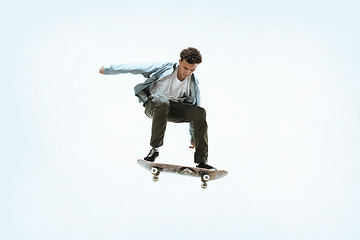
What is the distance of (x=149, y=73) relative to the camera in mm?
3092

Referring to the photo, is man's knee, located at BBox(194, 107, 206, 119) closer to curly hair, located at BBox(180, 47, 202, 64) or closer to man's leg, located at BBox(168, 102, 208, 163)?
man's leg, located at BBox(168, 102, 208, 163)

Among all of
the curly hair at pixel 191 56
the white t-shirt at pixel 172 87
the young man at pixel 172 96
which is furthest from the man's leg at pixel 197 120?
the curly hair at pixel 191 56

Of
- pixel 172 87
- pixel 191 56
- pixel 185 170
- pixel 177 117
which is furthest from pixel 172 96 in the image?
pixel 185 170

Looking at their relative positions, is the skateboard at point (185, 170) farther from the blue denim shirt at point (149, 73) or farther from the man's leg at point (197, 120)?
the blue denim shirt at point (149, 73)

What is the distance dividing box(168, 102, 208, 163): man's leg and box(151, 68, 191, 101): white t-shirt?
114mm

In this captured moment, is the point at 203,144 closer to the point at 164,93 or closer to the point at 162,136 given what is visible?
the point at 162,136

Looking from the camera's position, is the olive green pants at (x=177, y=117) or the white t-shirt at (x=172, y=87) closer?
the olive green pants at (x=177, y=117)

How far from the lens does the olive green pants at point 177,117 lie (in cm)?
300

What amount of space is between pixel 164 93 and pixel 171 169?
750mm

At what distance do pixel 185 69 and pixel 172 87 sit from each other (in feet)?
0.90

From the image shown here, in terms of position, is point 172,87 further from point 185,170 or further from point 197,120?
point 185,170

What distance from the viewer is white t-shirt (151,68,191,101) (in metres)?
3.20

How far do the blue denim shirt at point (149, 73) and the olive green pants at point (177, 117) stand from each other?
122 mm

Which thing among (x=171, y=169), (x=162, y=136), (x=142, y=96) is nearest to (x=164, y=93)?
(x=142, y=96)
